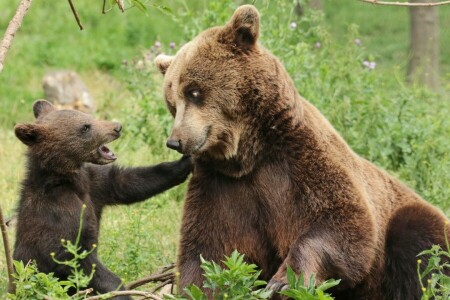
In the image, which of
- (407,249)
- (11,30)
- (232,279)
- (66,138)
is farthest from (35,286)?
(407,249)

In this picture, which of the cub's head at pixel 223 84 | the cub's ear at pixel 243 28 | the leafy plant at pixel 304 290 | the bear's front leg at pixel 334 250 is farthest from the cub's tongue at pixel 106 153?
the leafy plant at pixel 304 290

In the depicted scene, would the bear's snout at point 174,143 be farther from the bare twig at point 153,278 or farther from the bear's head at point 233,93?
the bare twig at point 153,278

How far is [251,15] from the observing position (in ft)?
19.0

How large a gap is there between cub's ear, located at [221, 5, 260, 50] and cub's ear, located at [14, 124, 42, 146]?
59.2 inches

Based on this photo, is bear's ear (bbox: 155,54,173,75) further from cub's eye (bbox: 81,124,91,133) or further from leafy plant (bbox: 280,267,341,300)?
leafy plant (bbox: 280,267,341,300)

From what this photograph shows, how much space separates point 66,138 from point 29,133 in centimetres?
27

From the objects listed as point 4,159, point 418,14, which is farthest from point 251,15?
point 418,14

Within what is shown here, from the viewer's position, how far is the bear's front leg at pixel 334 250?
18.7 ft

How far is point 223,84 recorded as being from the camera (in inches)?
226

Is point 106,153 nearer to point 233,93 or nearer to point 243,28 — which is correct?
point 233,93

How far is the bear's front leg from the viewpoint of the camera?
225 inches

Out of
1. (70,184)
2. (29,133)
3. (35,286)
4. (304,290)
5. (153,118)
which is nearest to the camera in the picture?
(304,290)

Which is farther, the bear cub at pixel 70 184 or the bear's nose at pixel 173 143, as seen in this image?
the bear cub at pixel 70 184

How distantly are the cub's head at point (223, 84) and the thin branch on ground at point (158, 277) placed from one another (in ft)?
4.44
